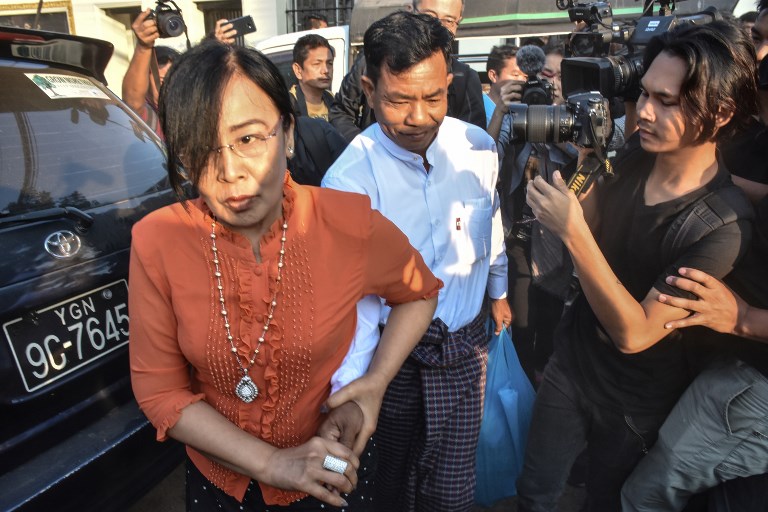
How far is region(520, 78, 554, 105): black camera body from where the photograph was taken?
299 centimetres

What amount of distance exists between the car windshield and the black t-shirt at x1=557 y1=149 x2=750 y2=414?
177cm

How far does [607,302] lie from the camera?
5.33 ft

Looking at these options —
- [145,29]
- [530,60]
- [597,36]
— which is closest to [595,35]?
[597,36]

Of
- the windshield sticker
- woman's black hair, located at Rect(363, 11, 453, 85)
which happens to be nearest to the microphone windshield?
Result: woman's black hair, located at Rect(363, 11, 453, 85)

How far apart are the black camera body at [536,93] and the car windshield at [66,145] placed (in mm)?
1807

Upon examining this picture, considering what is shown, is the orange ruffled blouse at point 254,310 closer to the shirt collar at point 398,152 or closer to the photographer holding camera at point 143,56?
the shirt collar at point 398,152

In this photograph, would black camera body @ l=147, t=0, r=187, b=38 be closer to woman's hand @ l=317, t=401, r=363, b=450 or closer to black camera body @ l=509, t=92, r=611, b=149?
black camera body @ l=509, t=92, r=611, b=149

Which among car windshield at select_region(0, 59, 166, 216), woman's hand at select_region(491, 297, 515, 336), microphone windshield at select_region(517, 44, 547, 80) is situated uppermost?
microphone windshield at select_region(517, 44, 547, 80)

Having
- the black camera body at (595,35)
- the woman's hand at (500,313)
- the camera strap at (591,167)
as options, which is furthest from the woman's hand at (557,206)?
the black camera body at (595,35)

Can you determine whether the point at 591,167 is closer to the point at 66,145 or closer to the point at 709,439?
the point at 709,439

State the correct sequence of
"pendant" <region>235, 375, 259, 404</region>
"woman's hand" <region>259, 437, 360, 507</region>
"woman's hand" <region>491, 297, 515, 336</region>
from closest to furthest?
"woman's hand" <region>259, 437, 360, 507</region> < "pendant" <region>235, 375, 259, 404</region> < "woman's hand" <region>491, 297, 515, 336</region>

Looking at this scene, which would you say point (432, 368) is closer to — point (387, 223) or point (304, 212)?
point (387, 223)

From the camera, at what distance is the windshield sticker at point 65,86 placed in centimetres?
223

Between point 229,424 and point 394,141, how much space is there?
1.05 metres
